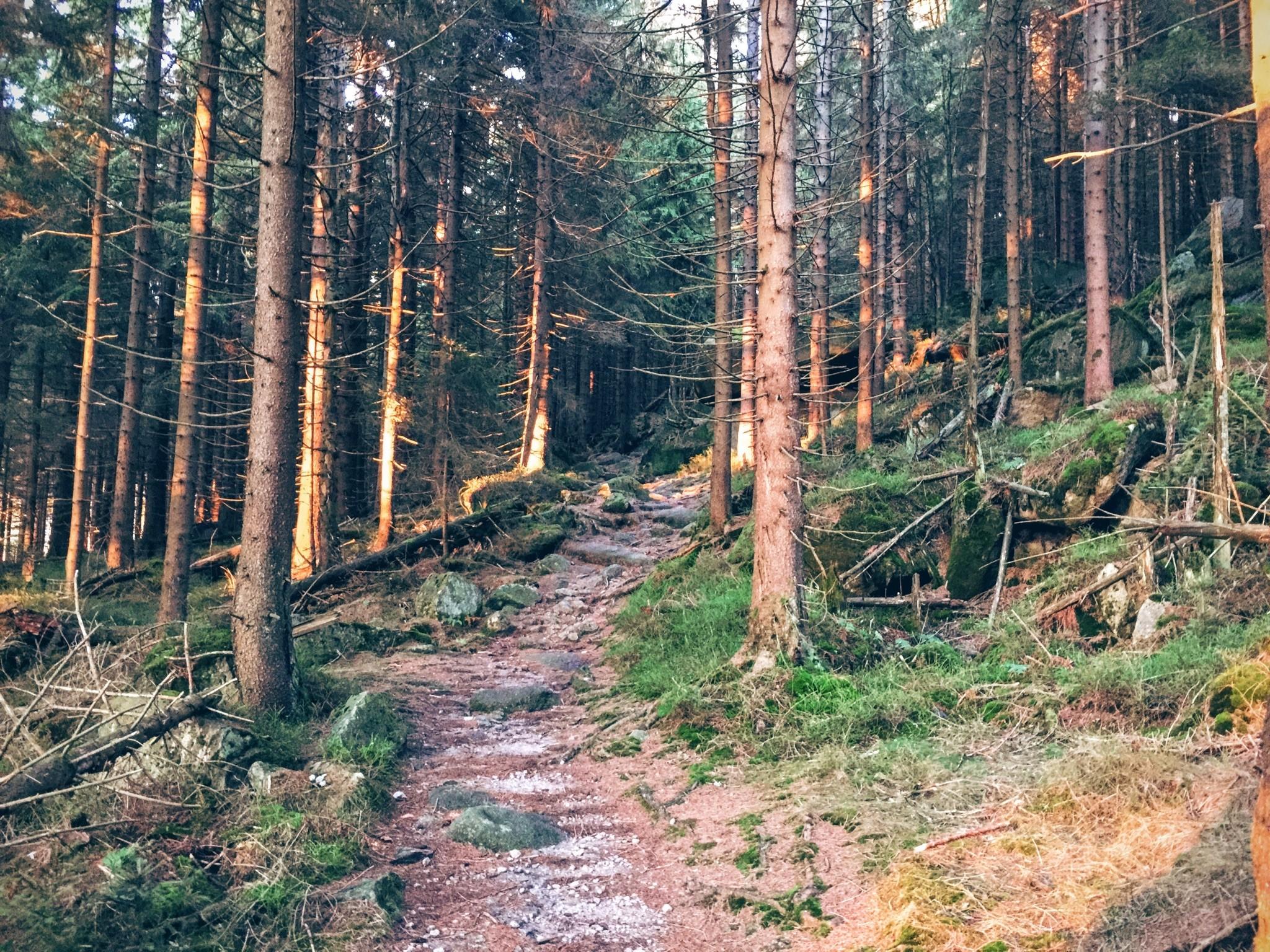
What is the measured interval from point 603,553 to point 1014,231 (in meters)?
11.6

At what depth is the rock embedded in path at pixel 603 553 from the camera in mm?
17172

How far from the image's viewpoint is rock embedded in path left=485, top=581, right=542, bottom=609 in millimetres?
14891

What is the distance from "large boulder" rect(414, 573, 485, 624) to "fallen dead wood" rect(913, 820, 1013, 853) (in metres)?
10.3

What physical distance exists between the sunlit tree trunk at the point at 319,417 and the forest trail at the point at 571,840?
5912 mm

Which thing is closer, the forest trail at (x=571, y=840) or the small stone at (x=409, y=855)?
the forest trail at (x=571, y=840)

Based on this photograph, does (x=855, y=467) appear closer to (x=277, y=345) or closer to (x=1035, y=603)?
(x=1035, y=603)

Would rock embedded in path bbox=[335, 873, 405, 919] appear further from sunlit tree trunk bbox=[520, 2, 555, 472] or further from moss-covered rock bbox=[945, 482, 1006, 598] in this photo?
sunlit tree trunk bbox=[520, 2, 555, 472]

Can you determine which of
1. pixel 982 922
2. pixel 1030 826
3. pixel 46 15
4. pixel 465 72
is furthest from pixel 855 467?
pixel 46 15

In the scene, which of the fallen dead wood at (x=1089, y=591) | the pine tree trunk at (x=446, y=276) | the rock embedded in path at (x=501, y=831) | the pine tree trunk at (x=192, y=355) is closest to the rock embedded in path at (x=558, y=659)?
the pine tree trunk at (x=192, y=355)

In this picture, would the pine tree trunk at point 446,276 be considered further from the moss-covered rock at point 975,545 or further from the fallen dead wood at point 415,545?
the moss-covered rock at point 975,545

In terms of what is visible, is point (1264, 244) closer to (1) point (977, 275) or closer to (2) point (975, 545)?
(2) point (975, 545)

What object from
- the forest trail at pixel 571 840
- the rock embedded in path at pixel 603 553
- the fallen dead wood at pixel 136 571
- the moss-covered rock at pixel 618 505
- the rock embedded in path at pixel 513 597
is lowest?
the forest trail at pixel 571 840

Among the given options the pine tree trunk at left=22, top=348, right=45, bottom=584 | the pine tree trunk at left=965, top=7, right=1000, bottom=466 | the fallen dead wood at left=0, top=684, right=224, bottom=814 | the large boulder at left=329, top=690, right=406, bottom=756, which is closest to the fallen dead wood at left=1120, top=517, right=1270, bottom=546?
the fallen dead wood at left=0, top=684, right=224, bottom=814

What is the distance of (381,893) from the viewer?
5090 millimetres
